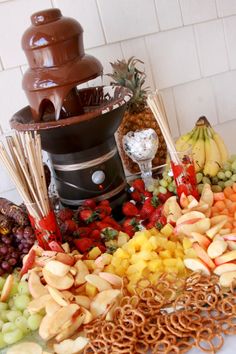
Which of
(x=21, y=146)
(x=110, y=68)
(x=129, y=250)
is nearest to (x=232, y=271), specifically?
(x=129, y=250)

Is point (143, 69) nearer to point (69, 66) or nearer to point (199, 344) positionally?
point (69, 66)

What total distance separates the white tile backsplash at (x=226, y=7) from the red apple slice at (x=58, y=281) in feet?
3.33

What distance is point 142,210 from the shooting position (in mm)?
1021

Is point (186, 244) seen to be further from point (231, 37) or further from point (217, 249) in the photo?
point (231, 37)

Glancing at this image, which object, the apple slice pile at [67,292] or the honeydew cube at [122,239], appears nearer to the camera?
the apple slice pile at [67,292]

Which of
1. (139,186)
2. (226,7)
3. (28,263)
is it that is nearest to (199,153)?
(139,186)

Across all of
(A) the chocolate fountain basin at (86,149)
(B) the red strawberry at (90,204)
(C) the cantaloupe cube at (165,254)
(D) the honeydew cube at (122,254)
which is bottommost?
(C) the cantaloupe cube at (165,254)

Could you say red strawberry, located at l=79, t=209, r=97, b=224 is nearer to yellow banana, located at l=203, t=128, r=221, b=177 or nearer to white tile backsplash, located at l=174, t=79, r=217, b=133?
yellow banana, located at l=203, t=128, r=221, b=177

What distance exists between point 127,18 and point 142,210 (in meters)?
0.61

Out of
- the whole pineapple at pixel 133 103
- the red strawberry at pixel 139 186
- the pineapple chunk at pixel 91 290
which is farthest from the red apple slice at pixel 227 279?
the whole pineapple at pixel 133 103

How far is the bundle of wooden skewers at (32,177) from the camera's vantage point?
2.65 feet

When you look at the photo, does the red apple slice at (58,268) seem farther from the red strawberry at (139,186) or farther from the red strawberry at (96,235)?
the red strawberry at (139,186)

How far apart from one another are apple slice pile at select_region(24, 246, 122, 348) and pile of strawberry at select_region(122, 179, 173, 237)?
0.56 feet

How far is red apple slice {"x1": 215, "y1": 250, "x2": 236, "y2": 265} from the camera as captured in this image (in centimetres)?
74
